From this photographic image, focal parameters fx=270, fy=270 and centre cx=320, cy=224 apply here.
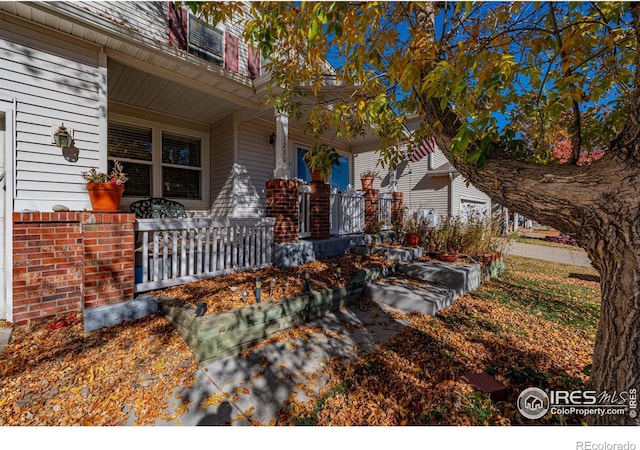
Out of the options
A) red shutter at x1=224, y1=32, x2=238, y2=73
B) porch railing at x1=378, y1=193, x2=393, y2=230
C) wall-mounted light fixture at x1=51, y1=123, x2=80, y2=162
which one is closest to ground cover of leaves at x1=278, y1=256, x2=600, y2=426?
wall-mounted light fixture at x1=51, y1=123, x2=80, y2=162

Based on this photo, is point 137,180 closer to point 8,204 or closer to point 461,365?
point 8,204

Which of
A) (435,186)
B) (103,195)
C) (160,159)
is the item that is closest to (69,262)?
(103,195)

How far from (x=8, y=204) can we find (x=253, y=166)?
4262 millimetres

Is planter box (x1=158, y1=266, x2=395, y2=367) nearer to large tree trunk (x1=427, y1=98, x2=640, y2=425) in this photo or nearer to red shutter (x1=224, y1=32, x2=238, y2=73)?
large tree trunk (x1=427, y1=98, x2=640, y2=425)

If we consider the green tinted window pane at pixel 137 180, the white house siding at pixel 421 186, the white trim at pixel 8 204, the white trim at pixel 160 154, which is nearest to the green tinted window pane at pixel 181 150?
the white trim at pixel 160 154

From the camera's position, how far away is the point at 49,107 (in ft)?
11.1

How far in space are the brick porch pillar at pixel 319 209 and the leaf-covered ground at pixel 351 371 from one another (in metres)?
3.08

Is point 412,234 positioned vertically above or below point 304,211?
below

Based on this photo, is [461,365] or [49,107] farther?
Result: [49,107]

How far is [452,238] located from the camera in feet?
21.7
